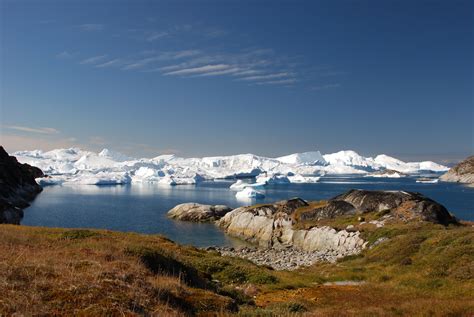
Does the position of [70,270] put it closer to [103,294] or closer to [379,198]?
[103,294]

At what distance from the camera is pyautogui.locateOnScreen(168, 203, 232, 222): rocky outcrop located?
284 feet

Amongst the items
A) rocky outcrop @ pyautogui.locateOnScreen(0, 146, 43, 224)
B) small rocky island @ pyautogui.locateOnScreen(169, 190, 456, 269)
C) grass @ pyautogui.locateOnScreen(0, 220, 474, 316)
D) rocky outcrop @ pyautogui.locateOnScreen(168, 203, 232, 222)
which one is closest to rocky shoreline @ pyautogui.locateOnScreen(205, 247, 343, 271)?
small rocky island @ pyautogui.locateOnScreen(169, 190, 456, 269)

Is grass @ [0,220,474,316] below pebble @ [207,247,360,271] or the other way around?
the other way around

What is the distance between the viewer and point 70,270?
1117cm

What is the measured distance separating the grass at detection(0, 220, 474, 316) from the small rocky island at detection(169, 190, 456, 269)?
17.5 meters

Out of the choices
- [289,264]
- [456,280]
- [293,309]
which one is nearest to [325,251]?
[289,264]

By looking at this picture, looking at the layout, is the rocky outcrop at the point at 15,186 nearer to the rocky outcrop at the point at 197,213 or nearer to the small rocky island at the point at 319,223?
the rocky outcrop at the point at 197,213

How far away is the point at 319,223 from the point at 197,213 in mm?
36074

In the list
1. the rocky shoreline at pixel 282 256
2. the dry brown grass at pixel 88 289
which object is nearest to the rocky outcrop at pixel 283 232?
the rocky shoreline at pixel 282 256

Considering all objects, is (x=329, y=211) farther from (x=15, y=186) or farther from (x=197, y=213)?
(x=15, y=186)

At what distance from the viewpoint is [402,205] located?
172 feet

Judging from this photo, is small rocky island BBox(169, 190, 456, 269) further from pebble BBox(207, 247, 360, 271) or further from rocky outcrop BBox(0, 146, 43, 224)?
rocky outcrop BBox(0, 146, 43, 224)

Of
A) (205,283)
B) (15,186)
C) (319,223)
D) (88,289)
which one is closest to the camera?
(88,289)

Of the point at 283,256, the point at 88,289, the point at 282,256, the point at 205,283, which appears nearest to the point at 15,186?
the point at 282,256
